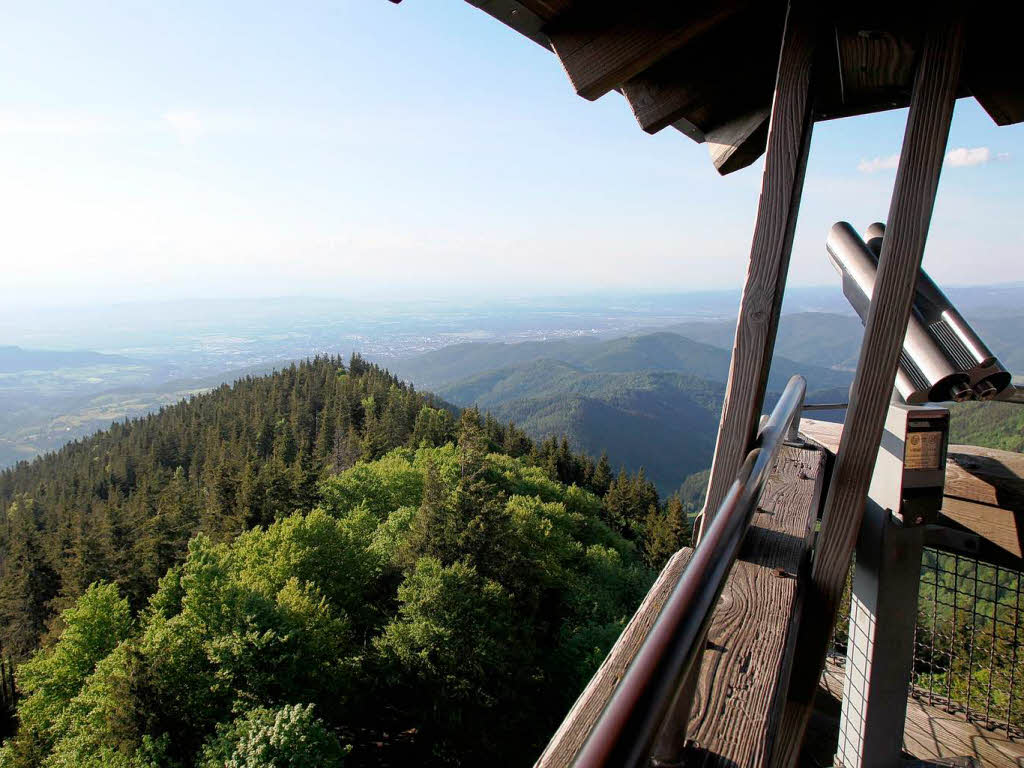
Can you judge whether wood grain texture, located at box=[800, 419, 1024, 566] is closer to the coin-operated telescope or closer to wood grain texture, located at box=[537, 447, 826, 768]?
the coin-operated telescope

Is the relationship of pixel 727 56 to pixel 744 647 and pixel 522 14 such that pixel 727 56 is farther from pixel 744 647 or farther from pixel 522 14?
pixel 744 647

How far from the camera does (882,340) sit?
180cm

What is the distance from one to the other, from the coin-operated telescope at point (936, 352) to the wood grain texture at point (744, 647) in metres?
0.60

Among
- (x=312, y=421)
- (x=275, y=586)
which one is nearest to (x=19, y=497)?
(x=312, y=421)

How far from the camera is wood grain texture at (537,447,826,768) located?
113 cm

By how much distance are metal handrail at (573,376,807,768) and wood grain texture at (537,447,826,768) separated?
0.12 m

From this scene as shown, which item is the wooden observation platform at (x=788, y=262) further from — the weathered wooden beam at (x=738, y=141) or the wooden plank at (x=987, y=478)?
the weathered wooden beam at (x=738, y=141)

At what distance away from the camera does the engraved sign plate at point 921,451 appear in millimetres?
1962

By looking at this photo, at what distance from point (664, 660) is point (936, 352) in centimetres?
196

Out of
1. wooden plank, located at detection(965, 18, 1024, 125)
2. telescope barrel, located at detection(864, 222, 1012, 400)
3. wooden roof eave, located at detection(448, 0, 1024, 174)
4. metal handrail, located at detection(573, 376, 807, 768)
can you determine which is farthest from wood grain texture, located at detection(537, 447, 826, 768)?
wooden plank, located at detection(965, 18, 1024, 125)

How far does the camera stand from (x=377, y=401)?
67062mm

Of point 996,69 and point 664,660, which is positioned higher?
point 996,69

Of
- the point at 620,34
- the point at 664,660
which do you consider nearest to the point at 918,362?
the point at 620,34

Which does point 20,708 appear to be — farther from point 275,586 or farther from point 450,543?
point 450,543
